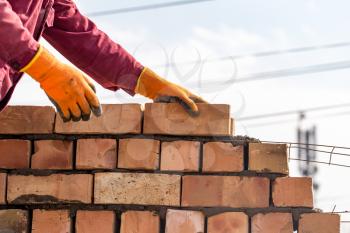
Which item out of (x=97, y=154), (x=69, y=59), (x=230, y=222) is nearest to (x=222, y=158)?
(x=230, y=222)

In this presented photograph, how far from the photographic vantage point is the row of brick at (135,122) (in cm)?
341

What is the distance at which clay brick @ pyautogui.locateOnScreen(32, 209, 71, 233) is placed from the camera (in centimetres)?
340

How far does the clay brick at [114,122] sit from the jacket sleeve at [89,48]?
22cm

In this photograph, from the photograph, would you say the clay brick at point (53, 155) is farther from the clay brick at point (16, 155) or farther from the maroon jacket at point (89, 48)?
the maroon jacket at point (89, 48)

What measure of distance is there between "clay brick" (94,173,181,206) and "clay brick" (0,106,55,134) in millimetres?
406

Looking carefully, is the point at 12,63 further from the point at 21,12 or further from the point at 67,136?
the point at 67,136

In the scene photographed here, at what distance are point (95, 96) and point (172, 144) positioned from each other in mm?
518

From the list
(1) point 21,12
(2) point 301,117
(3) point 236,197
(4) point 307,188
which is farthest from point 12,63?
(2) point 301,117

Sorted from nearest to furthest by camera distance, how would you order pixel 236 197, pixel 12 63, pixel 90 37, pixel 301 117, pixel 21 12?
pixel 12 63
pixel 21 12
pixel 236 197
pixel 90 37
pixel 301 117

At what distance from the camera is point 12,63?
287cm

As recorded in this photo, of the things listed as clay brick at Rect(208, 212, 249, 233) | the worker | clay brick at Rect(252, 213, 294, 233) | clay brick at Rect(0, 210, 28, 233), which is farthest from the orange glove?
clay brick at Rect(252, 213, 294, 233)

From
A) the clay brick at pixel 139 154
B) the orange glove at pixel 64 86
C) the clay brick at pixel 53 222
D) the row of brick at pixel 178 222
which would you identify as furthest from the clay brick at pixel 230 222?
the orange glove at pixel 64 86

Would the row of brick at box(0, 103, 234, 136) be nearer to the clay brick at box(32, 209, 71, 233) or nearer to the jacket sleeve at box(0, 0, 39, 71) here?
the clay brick at box(32, 209, 71, 233)

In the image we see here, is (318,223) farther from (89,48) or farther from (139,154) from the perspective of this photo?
(89,48)
